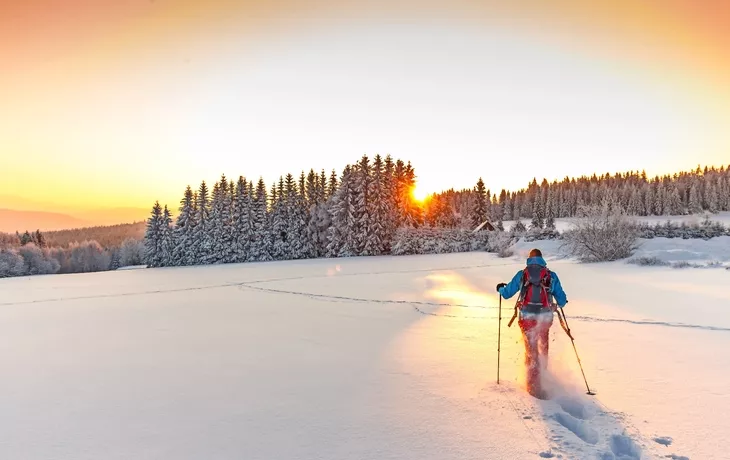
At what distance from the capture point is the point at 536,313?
593 centimetres

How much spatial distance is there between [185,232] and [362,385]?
4701cm

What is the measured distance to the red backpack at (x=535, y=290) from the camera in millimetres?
5914

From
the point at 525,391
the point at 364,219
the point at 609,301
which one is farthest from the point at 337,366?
the point at 364,219

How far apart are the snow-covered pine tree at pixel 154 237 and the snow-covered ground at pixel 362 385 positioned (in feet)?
123

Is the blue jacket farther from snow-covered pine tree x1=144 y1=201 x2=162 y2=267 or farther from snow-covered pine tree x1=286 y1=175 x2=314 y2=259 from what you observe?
snow-covered pine tree x1=144 y1=201 x2=162 y2=267

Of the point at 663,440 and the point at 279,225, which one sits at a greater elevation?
the point at 279,225

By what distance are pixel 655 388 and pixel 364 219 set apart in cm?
4109

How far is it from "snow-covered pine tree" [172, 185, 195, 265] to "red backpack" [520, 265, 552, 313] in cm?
4732

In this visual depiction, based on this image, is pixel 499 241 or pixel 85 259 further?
pixel 85 259

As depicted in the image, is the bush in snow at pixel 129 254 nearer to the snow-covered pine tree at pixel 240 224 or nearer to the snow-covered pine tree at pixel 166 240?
the snow-covered pine tree at pixel 166 240

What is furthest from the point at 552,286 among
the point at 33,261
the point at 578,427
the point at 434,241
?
the point at 33,261

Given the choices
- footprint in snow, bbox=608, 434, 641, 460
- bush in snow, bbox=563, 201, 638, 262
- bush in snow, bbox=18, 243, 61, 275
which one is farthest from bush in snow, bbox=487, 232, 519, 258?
bush in snow, bbox=18, 243, 61, 275

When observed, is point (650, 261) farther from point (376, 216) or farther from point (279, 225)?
point (279, 225)

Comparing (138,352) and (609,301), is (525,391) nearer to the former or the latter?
(138,352)
